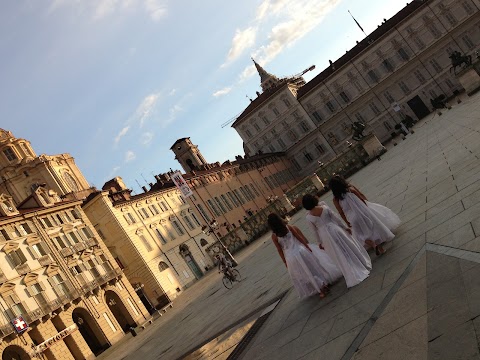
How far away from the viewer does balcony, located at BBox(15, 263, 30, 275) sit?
3322cm

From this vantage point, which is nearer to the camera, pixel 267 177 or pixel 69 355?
pixel 69 355

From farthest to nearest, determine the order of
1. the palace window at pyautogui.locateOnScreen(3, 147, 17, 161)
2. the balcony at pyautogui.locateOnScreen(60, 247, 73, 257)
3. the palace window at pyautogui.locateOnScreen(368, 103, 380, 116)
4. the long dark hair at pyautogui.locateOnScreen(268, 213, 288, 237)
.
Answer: the palace window at pyautogui.locateOnScreen(368, 103, 380, 116)
the palace window at pyautogui.locateOnScreen(3, 147, 17, 161)
the balcony at pyautogui.locateOnScreen(60, 247, 73, 257)
the long dark hair at pyautogui.locateOnScreen(268, 213, 288, 237)

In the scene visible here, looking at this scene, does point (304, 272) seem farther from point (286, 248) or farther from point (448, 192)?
point (448, 192)

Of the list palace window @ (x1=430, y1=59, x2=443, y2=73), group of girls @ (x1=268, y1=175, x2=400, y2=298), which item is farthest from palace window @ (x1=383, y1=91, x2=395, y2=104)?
group of girls @ (x1=268, y1=175, x2=400, y2=298)

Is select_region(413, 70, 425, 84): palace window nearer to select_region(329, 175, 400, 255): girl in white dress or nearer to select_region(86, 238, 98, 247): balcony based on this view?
select_region(86, 238, 98, 247): balcony

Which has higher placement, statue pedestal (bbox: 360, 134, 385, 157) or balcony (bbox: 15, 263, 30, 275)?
balcony (bbox: 15, 263, 30, 275)

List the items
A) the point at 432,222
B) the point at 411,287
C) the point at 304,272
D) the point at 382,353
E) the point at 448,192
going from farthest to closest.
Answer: the point at 448,192 → the point at 304,272 → the point at 432,222 → the point at 411,287 → the point at 382,353

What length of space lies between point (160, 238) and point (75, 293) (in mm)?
16593

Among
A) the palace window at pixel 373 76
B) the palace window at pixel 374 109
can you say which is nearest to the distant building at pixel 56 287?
the palace window at pixel 374 109

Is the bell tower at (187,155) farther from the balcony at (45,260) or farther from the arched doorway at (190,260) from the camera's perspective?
the balcony at (45,260)

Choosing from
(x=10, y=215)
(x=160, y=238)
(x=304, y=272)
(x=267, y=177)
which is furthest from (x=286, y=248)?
(x=267, y=177)

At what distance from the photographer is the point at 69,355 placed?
32.9 metres

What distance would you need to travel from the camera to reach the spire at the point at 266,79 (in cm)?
9438

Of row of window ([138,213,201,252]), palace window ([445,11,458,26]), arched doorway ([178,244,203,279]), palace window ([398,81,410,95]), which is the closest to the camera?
row of window ([138,213,201,252])
